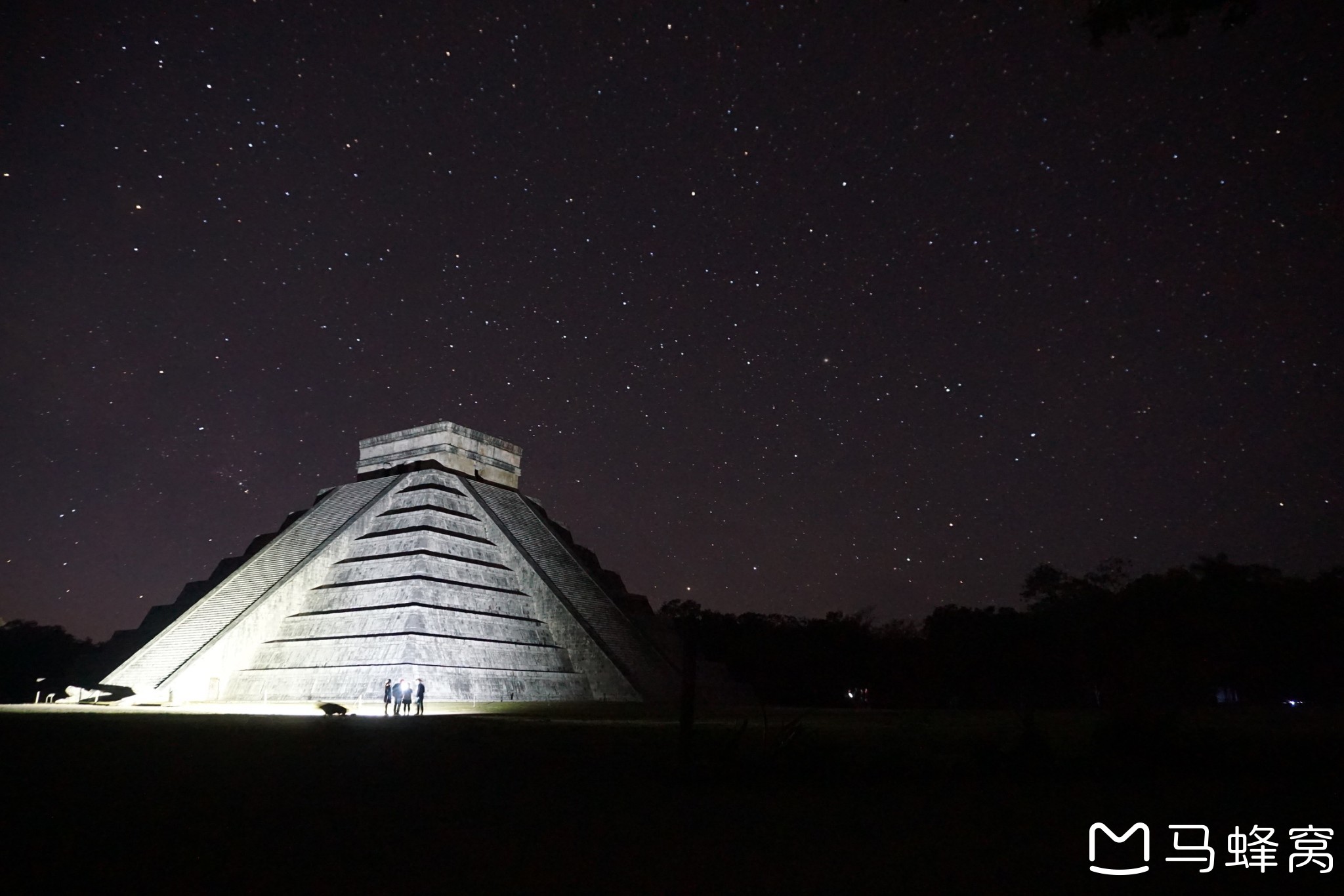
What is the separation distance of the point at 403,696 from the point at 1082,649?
40131mm

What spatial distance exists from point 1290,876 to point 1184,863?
0.60 metres

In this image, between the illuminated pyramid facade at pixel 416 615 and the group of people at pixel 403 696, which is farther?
the illuminated pyramid facade at pixel 416 615

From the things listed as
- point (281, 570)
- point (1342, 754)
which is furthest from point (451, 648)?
point (1342, 754)

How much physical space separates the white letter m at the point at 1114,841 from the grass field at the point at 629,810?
0.09 metres

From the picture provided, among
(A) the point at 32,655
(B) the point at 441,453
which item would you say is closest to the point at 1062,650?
(B) the point at 441,453

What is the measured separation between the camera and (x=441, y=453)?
37469 millimetres

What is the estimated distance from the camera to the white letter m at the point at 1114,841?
220 inches

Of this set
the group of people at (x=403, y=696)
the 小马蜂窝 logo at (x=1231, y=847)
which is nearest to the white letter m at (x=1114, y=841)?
the 小马蜂窝 logo at (x=1231, y=847)

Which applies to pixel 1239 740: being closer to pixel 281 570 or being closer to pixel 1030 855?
pixel 1030 855

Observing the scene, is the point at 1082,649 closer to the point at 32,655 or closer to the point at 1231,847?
the point at 1231,847

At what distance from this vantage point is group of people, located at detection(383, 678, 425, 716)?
21.7 meters

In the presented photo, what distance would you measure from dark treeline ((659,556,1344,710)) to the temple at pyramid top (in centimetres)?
1178

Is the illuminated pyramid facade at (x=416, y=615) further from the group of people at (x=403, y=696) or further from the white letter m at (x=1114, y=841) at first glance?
the white letter m at (x=1114, y=841)

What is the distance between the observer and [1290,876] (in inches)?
217
